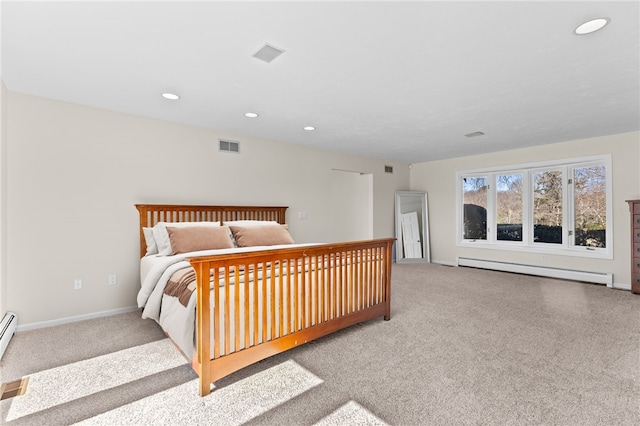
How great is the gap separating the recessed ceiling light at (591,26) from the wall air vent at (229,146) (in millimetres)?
3813

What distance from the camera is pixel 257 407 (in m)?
1.75

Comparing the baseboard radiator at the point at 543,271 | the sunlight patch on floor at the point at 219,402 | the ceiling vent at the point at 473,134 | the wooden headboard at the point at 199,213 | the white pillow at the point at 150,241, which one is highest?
the ceiling vent at the point at 473,134

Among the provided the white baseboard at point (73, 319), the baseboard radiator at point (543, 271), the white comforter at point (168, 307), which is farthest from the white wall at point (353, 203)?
the white baseboard at point (73, 319)

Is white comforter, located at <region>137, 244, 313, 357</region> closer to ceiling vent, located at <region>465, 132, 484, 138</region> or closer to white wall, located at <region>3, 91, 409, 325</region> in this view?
white wall, located at <region>3, 91, 409, 325</region>

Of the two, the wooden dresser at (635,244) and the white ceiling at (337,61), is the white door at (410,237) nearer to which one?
the white ceiling at (337,61)

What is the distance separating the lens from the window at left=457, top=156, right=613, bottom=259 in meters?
4.75

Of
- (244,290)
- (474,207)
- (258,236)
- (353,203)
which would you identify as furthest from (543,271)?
(244,290)

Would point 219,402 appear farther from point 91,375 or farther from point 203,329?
point 91,375

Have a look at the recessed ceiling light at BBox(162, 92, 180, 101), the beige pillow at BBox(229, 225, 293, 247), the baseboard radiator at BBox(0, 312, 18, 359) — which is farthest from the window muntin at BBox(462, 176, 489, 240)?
the baseboard radiator at BBox(0, 312, 18, 359)

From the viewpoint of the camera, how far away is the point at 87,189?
10.7 feet

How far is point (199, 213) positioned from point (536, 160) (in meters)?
5.62

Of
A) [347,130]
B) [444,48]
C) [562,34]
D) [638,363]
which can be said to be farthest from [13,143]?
[638,363]

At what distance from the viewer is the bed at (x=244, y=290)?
192 centimetres

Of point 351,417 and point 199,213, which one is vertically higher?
point 199,213
